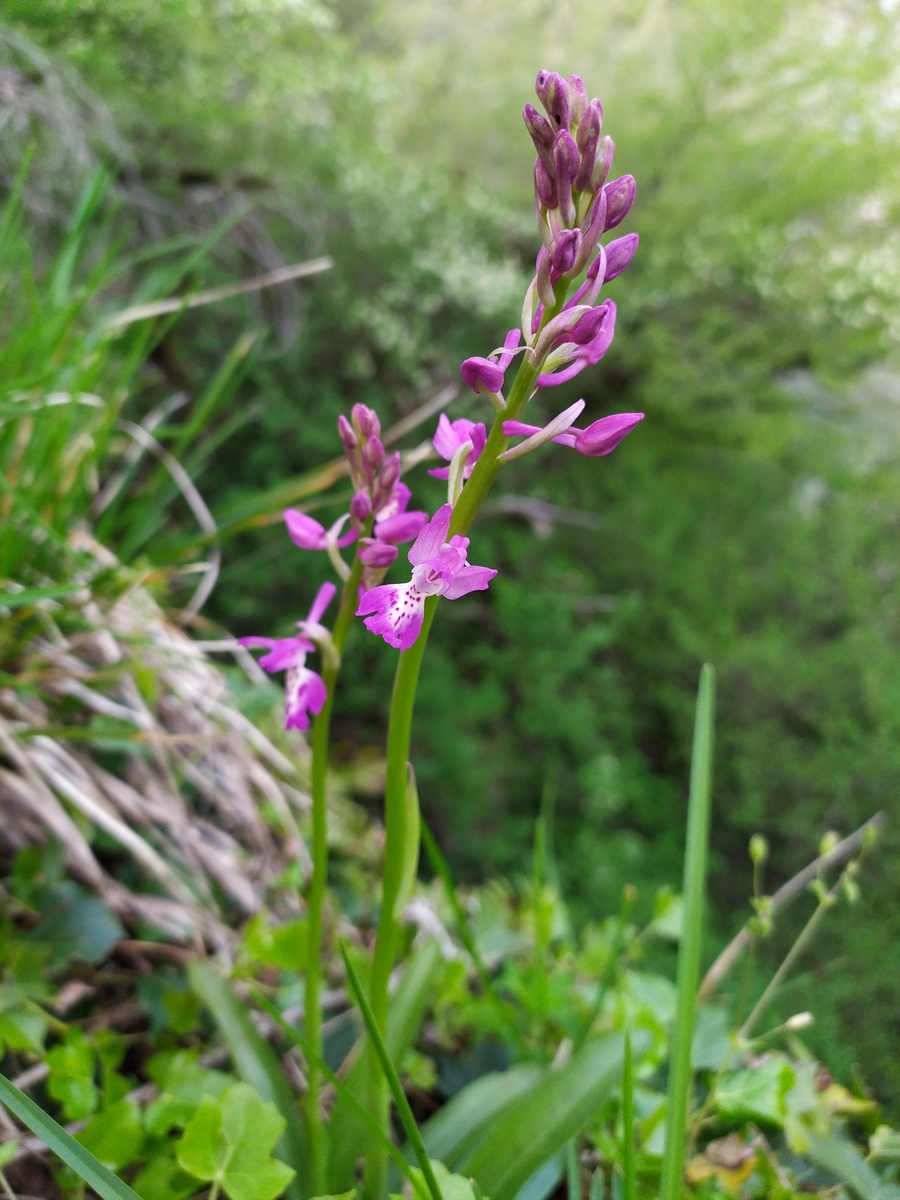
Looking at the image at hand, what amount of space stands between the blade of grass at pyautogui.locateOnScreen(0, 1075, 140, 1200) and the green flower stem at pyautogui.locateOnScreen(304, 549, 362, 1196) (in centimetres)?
14

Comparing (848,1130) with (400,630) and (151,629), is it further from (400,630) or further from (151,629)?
(151,629)

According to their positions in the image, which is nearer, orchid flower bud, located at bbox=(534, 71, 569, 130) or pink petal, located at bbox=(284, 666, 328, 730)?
orchid flower bud, located at bbox=(534, 71, 569, 130)

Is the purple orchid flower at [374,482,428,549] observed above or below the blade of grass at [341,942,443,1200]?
above

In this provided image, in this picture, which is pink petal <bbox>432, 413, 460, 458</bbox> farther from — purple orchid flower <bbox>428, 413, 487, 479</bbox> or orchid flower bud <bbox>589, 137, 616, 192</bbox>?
orchid flower bud <bbox>589, 137, 616, 192</bbox>

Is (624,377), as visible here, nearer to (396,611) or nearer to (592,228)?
(592,228)

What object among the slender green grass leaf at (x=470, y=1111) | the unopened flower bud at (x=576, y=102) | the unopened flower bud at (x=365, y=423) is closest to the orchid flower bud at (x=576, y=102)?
the unopened flower bud at (x=576, y=102)

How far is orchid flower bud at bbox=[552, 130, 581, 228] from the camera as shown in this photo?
1.58ft

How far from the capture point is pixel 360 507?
568 mm

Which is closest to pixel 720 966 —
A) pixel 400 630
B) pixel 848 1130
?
pixel 848 1130

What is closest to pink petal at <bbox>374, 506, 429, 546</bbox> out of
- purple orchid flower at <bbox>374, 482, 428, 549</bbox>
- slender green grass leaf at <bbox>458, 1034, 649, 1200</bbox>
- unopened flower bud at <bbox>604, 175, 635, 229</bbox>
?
purple orchid flower at <bbox>374, 482, 428, 549</bbox>

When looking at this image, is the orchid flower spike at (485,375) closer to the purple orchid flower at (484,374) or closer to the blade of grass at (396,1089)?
the purple orchid flower at (484,374)

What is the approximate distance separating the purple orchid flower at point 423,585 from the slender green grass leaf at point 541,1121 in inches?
18.9

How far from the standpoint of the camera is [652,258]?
85.3 inches

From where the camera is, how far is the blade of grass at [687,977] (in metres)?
0.52
